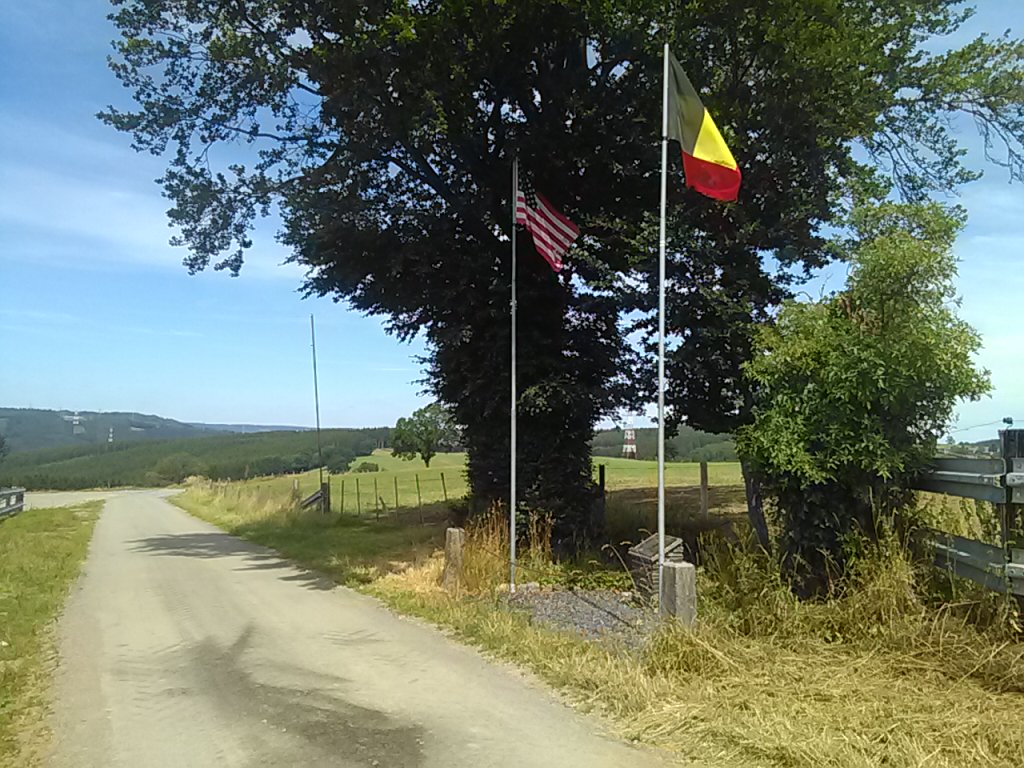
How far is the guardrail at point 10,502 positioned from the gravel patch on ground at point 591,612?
25.3m

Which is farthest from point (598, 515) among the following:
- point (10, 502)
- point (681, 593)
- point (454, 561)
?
point (10, 502)

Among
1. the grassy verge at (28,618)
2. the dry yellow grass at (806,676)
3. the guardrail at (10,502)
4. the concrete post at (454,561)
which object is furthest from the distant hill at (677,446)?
the guardrail at (10,502)

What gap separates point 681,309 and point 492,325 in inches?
162

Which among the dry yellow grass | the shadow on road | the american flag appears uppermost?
the american flag

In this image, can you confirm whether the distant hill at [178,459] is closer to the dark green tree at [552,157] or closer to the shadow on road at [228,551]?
the shadow on road at [228,551]

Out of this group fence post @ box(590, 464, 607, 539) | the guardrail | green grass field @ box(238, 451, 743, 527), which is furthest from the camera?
the guardrail

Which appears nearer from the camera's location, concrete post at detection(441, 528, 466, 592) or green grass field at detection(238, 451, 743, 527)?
concrete post at detection(441, 528, 466, 592)

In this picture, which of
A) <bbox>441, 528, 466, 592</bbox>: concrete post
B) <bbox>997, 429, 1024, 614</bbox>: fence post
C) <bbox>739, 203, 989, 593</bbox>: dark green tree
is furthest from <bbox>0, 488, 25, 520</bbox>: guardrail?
<bbox>997, 429, 1024, 614</bbox>: fence post

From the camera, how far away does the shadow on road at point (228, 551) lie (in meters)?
13.1

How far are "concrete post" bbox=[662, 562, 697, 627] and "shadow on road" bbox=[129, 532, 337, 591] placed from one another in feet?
20.4

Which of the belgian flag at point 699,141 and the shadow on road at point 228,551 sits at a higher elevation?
the belgian flag at point 699,141

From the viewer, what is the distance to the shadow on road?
42.9 feet

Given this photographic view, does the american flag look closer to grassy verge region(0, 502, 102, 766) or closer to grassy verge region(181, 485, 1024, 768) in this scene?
grassy verge region(181, 485, 1024, 768)

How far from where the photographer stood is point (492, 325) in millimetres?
15062
